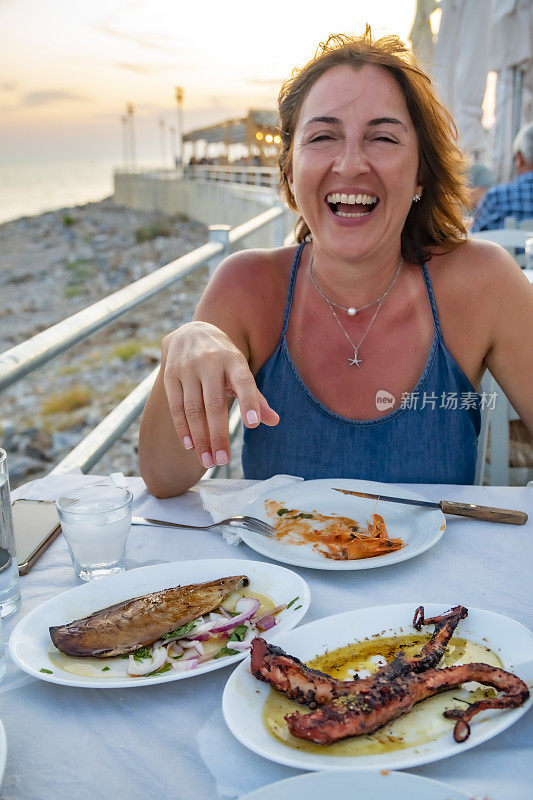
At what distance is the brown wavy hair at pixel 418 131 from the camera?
6.23ft

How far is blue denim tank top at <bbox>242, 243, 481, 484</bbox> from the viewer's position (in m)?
1.90

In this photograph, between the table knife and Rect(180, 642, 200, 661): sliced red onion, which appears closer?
Rect(180, 642, 200, 661): sliced red onion

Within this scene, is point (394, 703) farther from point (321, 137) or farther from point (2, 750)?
point (321, 137)

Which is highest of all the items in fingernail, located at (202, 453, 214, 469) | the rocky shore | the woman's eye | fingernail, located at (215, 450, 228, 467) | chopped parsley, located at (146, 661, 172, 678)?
the woman's eye

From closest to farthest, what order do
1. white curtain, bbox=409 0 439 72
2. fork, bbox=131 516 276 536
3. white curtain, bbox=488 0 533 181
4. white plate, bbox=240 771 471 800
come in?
white plate, bbox=240 771 471 800 → fork, bbox=131 516 276 536 → white curtain, bbox=409 0 439 72 → white curtain, bbox=488 0 533 181

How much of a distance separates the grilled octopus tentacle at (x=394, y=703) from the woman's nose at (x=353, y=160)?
52.7 inches

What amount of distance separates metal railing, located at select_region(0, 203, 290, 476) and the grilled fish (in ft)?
1.81

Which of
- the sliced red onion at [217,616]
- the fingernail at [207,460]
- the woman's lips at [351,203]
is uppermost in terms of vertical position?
the woman's lips at [351,203]

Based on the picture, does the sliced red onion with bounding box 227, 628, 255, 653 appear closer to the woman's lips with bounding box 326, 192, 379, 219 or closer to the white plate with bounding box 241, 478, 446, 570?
the white plate with bounding box 241, 478, 446, 570

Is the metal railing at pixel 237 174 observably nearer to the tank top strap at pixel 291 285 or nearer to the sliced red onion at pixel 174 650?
the tank top strap at pixel 291 285

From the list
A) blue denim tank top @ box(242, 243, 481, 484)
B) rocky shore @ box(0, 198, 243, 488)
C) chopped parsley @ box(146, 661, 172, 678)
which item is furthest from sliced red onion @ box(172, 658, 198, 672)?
rocky shore @ box(0, 198, 243, 488)

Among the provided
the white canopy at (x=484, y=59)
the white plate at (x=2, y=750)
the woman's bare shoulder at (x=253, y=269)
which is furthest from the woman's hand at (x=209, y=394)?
the white canopy at (x=484, y=59)

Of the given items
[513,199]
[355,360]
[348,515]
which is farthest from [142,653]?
[513,199]

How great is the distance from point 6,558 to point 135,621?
24cm
